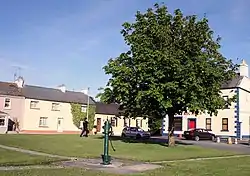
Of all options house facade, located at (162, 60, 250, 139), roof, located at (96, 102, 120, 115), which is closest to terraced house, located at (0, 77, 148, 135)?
roof, located at (96, 102, 120, 115)

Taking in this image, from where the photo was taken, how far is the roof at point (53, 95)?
2340 inches

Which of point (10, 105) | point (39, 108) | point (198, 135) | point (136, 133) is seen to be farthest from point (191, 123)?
point (10, 105)

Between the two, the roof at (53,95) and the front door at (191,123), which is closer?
the front door at (191,123)

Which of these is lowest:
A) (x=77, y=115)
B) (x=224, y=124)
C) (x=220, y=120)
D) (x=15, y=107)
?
(x=224, y=124)

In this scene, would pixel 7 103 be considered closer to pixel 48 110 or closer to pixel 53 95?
pixel 48 110

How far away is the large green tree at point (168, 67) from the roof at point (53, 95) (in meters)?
32.8

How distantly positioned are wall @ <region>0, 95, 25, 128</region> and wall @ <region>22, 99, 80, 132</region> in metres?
0.68

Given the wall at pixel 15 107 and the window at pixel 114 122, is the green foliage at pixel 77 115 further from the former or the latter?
the wall at pixel 15 107

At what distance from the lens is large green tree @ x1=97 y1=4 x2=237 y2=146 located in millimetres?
25375

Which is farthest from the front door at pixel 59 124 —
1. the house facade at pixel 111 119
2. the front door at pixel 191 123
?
the front door at pixel 191 123

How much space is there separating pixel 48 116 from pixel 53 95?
4.49 metres

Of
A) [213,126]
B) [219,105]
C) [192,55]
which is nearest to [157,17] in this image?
[192,55]

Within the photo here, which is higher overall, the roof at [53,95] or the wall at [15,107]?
the roof at [53,95]

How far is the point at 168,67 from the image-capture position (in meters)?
25.2
